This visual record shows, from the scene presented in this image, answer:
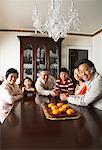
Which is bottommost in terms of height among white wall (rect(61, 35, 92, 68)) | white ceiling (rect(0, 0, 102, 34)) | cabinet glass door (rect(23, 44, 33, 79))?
cabinet glass door (rect(23, 44, 33, 79))

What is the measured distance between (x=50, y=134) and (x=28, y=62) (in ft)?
12.4

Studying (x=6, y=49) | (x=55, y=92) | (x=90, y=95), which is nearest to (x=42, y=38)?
(x=6, y=49)

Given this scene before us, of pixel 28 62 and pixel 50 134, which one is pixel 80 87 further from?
pixel 28 62

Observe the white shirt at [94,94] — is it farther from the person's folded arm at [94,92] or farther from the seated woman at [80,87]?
the seated woman at [80,87]

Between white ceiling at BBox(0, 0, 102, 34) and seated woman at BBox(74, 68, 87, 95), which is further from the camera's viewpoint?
white ceiling at BBox(0, 0, 102, 34)

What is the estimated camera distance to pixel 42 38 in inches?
180

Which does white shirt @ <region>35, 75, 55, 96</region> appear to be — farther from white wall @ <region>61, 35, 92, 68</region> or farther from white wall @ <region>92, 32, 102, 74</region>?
white wall @ <region>92, 32, 102, 74</region>

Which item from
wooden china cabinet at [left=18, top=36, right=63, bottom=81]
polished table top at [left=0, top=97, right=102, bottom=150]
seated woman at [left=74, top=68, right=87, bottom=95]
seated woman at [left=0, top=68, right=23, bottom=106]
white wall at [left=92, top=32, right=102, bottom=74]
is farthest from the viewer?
white wall at [left=92, top=32, right=102, bottom=74]

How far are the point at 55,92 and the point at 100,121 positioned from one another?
53.8 inches

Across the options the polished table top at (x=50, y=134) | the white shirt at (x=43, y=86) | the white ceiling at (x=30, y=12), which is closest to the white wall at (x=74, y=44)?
the white ceiling at (x=30, y=12)

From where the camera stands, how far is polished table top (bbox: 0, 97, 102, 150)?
2.66 ft

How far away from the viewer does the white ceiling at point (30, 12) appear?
10.0 feet

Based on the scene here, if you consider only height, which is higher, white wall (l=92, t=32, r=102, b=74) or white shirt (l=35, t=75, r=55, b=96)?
white wall (l=92, t=32, r=102, b=74)

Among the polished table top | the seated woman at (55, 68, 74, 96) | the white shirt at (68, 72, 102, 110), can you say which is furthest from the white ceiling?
the polished table top
